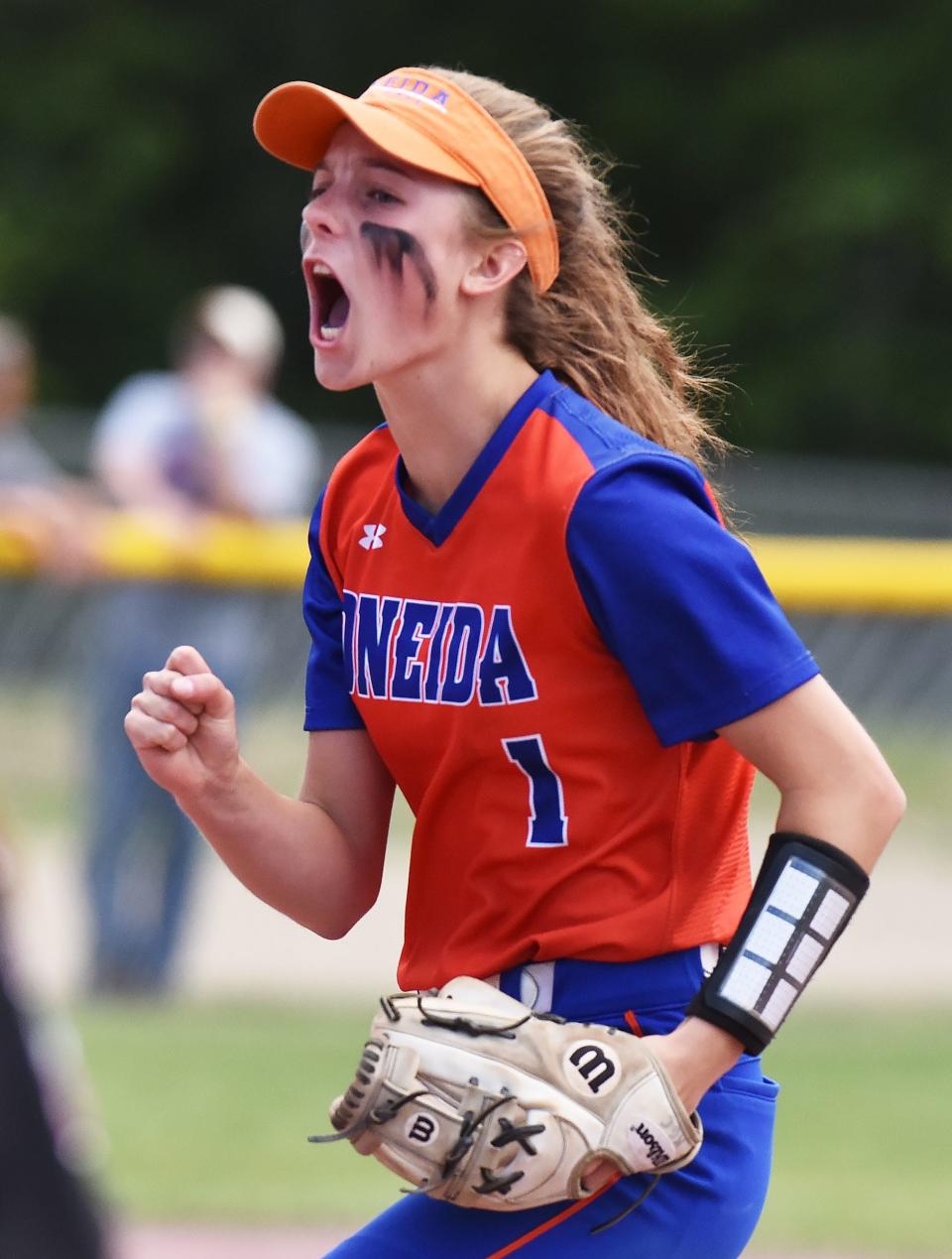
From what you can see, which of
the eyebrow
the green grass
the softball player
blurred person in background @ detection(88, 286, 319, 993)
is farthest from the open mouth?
blurred person in background @ detection(88, 286, 319, 993)

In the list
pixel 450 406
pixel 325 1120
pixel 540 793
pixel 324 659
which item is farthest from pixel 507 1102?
pixel 325 1120

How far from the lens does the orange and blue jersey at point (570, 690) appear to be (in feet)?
8.13

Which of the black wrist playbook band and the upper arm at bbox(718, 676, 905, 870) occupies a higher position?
the upper arm at bbox(718, 676, 905, 870)

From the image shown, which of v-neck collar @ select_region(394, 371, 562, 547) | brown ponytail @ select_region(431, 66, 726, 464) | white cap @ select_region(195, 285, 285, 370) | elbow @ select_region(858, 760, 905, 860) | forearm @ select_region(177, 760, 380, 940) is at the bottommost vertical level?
white cap @ select_region(195, 285, 285, 370)

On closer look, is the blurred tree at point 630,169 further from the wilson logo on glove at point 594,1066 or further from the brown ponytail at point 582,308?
the wilson logo on glove at point 594,1066

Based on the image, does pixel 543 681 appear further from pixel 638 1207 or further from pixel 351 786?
pixel 638 1207

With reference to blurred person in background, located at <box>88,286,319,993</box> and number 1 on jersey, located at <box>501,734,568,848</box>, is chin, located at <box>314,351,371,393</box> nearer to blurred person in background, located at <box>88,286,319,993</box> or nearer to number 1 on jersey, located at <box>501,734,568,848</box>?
number 1 on jersey, located at <box>501,734,568,848</box>

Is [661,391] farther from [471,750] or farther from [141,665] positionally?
[141,665]

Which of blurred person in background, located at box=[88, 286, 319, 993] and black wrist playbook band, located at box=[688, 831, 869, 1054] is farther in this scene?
blurred person in background, located at box=[88, 286, 319, 993]

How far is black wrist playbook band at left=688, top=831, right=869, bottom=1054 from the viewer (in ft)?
8.14

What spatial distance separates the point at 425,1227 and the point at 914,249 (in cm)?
1947

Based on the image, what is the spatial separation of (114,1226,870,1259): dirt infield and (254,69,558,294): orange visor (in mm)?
3258

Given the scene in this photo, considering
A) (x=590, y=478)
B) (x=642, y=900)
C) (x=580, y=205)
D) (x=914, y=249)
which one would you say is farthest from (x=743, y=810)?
(x=914, y=249)

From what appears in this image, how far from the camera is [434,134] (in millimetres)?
2682
